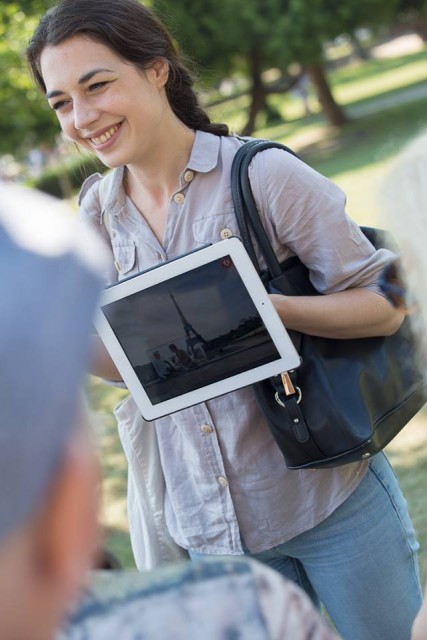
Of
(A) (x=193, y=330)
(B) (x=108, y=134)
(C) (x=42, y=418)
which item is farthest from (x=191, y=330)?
(C) (x=42, y=418)

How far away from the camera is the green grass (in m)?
4.40

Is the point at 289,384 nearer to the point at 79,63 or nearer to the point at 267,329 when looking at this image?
the point at 267,329

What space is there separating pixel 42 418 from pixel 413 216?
83 centimetres

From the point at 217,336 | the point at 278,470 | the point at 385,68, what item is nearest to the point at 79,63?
the point at 217,336

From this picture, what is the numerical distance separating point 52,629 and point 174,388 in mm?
1323

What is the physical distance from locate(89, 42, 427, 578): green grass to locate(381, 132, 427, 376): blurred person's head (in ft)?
0.21

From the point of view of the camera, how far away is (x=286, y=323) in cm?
201

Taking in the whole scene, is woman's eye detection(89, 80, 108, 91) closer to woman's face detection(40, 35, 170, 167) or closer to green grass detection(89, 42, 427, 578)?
woman's face detection(40, 35, 170, 167)

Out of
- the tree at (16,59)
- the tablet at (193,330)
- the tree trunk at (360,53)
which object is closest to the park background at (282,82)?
the tree at (16,59)

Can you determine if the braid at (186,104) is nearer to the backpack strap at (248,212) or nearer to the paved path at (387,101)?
the backpack strap at (248,212)

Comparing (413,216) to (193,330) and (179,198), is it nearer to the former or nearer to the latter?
(193,330)

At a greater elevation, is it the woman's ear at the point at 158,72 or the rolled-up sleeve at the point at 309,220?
the woman's ear at the point at 158,72

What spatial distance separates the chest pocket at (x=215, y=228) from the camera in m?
2.05

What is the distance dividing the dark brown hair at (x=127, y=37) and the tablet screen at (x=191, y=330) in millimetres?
466
